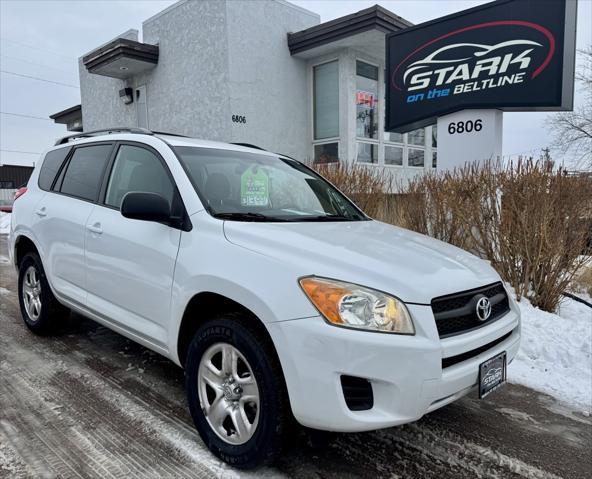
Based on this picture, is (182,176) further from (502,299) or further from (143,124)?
(143,124)

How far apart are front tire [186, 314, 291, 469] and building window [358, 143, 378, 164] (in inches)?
421

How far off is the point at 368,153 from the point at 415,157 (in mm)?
2143

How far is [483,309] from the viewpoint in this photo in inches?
95.6

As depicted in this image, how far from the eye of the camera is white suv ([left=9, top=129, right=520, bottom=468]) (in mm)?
2072

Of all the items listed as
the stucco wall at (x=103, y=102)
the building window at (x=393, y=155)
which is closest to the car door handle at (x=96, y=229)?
the building window at (x=393, y=155)

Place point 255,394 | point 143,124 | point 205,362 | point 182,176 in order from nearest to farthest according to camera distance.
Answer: point 255,394, point 205,362, point 182,176, point 143,124

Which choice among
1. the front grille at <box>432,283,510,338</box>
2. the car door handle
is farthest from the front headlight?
the car door handle

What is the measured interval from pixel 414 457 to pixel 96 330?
134 inches

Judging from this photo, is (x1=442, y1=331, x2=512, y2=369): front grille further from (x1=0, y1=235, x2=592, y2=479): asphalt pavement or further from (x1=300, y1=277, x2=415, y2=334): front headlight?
(x1=0, y1=235, x2=592, y2=479): asphalt pavement

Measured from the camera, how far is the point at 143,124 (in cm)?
1491

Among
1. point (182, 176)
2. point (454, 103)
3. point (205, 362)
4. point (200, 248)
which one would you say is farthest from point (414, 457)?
point (454, 103)

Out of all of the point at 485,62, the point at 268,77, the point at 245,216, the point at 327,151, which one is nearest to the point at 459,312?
the point at 245,216

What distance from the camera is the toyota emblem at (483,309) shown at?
2405mm

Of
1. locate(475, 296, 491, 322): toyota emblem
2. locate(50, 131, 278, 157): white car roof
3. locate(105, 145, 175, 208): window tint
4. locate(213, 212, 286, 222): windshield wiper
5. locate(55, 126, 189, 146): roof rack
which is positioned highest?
locate(55, 126, 189, 146): roof rack
